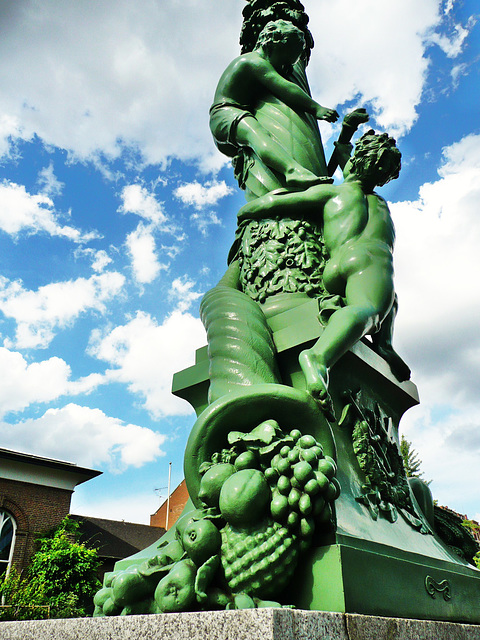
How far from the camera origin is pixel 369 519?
100 inches

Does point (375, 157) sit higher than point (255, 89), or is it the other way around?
point (255, 89)

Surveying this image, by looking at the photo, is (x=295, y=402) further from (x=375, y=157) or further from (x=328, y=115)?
(x=328, y=115)

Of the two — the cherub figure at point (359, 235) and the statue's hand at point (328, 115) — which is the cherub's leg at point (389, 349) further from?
the statue's hand at point (328, 115)

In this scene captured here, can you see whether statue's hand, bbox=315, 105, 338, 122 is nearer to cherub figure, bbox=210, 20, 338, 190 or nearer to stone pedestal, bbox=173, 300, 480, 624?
cherub figure, bbox=210, 20, 338, 190

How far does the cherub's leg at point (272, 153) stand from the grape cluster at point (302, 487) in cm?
231

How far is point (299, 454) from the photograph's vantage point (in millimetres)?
2094

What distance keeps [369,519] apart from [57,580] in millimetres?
18465

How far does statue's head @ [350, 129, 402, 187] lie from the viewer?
353cm

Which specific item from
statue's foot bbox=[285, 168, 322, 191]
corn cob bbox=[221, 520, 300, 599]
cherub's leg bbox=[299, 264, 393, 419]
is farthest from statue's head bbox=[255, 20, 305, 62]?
corn cob bbox=[221, 520, 300, 599]

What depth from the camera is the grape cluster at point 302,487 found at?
1968 millimetres

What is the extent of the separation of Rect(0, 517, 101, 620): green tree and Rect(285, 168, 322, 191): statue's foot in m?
14.8

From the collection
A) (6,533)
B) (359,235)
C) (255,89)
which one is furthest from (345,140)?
(6,533)

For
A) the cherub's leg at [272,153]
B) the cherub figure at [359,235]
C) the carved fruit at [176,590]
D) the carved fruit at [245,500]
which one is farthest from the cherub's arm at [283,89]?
the carved fruit at [176,590]

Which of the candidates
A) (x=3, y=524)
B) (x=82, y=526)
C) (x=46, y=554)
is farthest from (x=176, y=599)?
(x=82, y=526)
